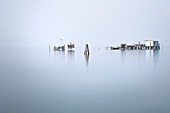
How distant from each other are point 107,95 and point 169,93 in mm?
3066

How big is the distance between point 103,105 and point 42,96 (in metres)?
3.18

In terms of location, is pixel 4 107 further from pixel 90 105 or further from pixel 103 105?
pixel 103 105

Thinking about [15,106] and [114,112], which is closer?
[114,112]

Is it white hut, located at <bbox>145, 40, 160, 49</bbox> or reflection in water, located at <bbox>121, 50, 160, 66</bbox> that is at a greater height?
white hut, located at <bbox>145, 40, 160, 49</bbox>

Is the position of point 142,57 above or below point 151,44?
below

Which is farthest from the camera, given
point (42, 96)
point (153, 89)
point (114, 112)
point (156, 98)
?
point (153, 89)

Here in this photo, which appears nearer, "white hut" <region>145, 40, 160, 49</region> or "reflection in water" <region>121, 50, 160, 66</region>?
"reflection in water" <region>121, 50, 160, 66</region>

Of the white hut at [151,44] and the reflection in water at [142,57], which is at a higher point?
the white hut at [151,44]

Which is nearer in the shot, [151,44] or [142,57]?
[142,57]

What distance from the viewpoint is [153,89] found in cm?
1110

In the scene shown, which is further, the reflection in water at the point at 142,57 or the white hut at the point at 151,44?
the white hut at the point at 151,44

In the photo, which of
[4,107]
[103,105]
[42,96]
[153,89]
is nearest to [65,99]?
[42,96]

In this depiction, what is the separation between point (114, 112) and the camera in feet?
24.8

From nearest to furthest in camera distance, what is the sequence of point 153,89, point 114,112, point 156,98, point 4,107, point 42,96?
point 114,112
point 4,107
point 156,98
point 42,96
point 153,89
